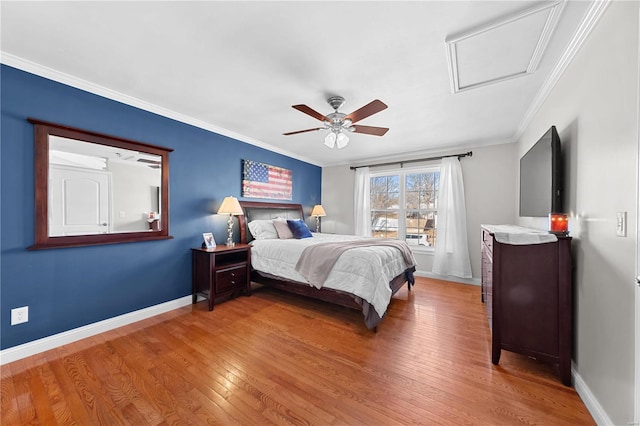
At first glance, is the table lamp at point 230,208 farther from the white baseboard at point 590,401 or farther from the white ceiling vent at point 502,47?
the white baseboard at point 590,401

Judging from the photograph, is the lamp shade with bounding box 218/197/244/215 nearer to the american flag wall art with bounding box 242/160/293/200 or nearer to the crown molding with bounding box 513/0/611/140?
the american flag wall art with bounding box 242/160/293/200

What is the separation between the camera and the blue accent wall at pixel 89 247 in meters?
2.00

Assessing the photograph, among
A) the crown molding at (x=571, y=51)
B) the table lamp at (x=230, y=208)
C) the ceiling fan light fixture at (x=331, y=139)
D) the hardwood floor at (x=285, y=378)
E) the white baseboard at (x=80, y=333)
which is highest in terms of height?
the crown molding at (x=571, y=51)

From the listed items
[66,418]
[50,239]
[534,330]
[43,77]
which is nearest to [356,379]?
[534,330]

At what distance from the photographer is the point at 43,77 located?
7.09ft

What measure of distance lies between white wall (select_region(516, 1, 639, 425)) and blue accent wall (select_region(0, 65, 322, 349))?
387 centimetres

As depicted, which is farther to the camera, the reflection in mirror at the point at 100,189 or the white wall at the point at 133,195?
the white wall at the point at 133,195

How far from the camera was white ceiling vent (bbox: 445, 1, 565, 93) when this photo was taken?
4.99ft

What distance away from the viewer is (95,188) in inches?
95.7

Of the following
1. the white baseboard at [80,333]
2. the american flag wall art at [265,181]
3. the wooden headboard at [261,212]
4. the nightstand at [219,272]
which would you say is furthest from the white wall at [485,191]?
the white baseboard at [80,333]

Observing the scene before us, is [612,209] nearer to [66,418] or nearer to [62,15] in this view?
[66,418]

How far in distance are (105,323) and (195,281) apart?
3.16 feet

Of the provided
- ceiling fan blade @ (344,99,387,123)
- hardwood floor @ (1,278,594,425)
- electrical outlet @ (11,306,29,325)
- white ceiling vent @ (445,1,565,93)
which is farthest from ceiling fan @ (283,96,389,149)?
electrical outlet @ (11,306,29,325)

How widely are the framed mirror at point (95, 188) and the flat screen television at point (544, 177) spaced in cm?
390
